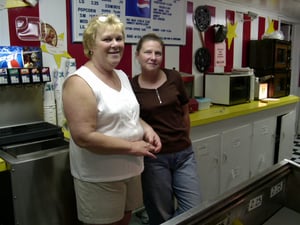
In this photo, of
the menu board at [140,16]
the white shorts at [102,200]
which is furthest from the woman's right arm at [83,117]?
the menu board at [140,16]

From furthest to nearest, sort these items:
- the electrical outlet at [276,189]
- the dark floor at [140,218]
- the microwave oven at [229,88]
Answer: the microwave oven at [229,88], the dark floor at [140,218], the electrical outlet at [276,189]

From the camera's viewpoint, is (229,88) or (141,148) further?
(229,88)

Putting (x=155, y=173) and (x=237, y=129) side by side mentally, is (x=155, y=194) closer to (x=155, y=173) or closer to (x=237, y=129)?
(x=155, y=173)

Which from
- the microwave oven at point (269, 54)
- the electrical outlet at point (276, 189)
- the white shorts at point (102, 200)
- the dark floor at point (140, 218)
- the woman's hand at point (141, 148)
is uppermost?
the microwave oven at point (269, 54)

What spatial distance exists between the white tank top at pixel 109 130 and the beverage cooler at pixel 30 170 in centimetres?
25

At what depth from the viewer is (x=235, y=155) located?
2.99 metres

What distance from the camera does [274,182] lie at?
1.24 metres

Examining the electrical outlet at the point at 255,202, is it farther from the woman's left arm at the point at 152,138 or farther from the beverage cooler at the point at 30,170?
the beverage cooler at the point at 30,170

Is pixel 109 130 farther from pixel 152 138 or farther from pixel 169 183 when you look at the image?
pixel 169 183

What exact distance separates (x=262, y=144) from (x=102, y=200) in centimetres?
243

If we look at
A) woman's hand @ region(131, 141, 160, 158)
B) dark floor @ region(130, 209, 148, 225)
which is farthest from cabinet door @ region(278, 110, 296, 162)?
woman's hand @ region(131, 141, 160, 158)

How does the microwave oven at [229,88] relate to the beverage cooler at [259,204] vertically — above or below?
above

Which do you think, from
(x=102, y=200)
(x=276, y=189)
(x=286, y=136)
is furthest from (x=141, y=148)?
(x=286, y=136)

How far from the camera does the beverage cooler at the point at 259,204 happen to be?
3.07ft
